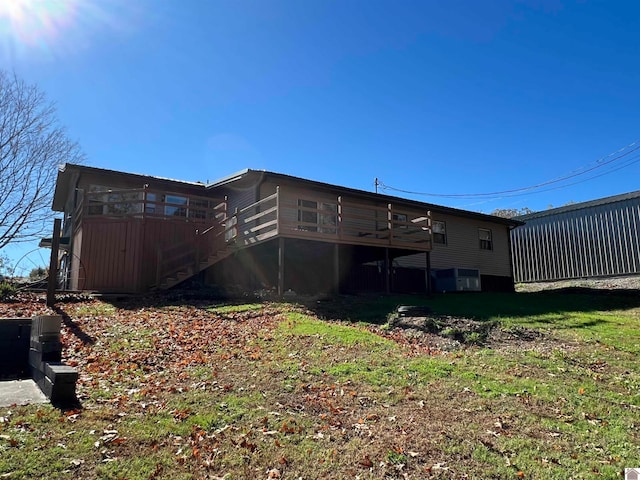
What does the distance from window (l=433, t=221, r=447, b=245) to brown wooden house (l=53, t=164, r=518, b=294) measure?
2513mm

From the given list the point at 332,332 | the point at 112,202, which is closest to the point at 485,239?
the point at 332,332

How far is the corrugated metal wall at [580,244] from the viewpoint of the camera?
23.8m

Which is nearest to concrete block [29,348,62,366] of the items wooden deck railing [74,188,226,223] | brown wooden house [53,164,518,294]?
brown wooden house [53,164,518,294]

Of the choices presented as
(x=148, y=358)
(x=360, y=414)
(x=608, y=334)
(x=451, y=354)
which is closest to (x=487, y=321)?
(x=608, y=334)

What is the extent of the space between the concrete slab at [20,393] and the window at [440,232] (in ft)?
62.0

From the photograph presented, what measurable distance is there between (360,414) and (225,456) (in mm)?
1746

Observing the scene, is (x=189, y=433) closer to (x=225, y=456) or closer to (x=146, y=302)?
(x=225, y=456)

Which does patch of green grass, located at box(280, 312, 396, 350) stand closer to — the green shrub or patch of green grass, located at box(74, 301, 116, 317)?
patch of green grass, located at box(74, 301, 116, 317)

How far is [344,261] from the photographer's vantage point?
19.3 metres

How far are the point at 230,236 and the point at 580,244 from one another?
19656 millimetres

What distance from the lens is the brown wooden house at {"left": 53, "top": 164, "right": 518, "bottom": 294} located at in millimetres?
15977

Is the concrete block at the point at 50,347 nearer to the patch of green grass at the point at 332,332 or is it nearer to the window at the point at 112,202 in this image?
the patch of green grass at the point at 332,332

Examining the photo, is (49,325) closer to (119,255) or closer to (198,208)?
(119,255)

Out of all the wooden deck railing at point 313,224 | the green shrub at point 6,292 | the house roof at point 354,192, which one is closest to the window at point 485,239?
the house roof at point 354,192
